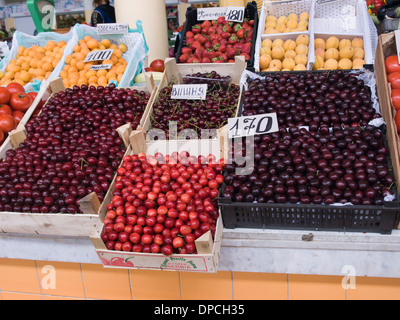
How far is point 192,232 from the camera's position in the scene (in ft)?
5.17

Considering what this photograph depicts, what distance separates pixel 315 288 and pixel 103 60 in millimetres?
2715

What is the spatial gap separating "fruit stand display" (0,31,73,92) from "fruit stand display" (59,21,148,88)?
0.14m

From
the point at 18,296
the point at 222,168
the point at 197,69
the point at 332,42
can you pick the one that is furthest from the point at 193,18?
the point at 18,296

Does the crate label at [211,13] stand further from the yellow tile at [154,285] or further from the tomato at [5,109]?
the yellow tile at [154,285]

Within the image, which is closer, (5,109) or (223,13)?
(5,109)

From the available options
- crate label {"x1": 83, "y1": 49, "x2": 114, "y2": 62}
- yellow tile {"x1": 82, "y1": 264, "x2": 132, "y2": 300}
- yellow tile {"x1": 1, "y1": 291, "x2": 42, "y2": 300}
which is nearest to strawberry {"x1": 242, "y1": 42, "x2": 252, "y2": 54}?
crate label {"x1": 83, "y1": 49, "x2": 114, "y2": 62}

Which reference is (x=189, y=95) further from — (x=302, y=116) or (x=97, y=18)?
(x=97, y=18)

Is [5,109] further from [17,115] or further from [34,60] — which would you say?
[34,60]

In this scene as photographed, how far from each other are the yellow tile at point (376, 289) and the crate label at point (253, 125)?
2.93ft

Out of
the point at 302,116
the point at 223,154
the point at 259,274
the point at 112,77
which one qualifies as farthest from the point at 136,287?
the point at 112,77

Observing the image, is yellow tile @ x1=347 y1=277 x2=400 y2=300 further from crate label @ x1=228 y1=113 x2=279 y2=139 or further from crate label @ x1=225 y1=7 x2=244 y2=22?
crate label @ x1=225 y1=7 x2=244 y2=22

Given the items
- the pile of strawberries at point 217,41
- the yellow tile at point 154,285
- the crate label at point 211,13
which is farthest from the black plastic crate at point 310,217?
the crate label at point 211,13

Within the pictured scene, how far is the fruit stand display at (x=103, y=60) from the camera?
3.14m

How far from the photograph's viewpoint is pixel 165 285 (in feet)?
6.67
